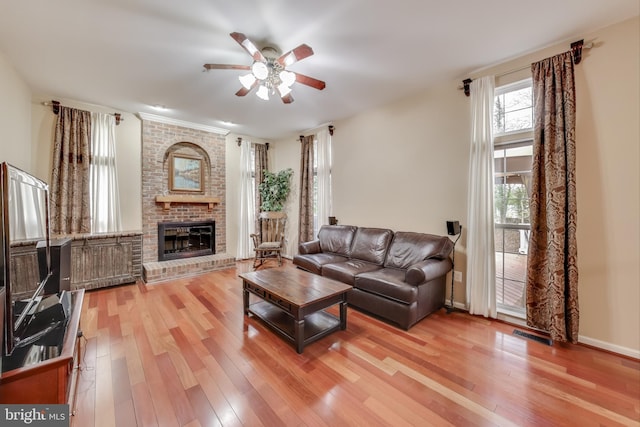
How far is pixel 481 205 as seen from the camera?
284 centimetres

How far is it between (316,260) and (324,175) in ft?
6.01

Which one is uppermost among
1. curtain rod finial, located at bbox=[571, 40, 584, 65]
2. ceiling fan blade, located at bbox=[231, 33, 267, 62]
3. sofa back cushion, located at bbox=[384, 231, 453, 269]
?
curtain rod finial, located at bbox=[571, 40, 584, 65]

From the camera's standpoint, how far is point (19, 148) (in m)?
3.09

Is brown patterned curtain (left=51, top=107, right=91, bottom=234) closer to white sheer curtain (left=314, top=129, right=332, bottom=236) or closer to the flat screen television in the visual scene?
the flat screen television

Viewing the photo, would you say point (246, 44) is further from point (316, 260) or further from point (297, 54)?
point (316, 260)

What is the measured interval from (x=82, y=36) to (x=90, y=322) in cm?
285

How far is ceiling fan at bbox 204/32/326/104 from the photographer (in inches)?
82.0

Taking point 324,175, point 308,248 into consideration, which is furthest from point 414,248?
point 324,175

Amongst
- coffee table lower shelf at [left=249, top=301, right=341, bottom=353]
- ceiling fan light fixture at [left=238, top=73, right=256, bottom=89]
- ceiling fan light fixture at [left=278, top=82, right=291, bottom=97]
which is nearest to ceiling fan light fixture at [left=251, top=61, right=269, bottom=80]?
ceiling fan light fixture at [left=238, top=73, right=256, bottom=89]

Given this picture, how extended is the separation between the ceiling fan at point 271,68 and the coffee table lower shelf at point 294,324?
2.26 m

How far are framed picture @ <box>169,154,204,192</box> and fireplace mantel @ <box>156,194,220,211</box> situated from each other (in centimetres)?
18

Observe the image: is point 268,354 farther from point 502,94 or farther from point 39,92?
point 39,92

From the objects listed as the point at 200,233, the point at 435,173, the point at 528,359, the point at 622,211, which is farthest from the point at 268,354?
the point at 200,233

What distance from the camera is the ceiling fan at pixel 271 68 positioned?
6.84 feet
